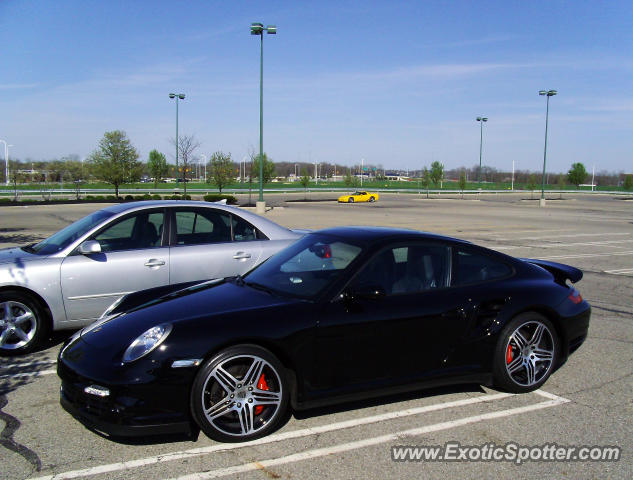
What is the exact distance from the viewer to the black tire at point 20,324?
545 cm

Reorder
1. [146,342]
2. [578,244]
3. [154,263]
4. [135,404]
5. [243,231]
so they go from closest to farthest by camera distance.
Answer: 1. [135,404]
2. [146,342]
3. [154,263]
4. [243,231]
5. [578,244]

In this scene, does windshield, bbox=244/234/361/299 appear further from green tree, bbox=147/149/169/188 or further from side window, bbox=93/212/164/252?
green tree, bbox=147/149/169/188

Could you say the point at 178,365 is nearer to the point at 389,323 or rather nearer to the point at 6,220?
the point at 389,323

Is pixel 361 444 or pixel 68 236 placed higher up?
pixel 68 236

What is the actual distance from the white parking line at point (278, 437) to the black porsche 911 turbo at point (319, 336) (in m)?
0.09

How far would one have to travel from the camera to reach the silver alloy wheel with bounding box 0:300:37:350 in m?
5.45

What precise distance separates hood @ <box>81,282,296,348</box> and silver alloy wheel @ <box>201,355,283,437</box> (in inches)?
14.6

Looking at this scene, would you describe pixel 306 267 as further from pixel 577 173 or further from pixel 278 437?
pixel 577 173

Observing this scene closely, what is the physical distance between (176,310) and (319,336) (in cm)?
103

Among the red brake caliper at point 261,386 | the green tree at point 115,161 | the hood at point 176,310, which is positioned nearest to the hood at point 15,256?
the hood at point 176,310

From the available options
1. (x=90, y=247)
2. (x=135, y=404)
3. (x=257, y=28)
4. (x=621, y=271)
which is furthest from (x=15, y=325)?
(x=257, y=28)

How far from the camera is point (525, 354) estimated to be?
4.62 metres

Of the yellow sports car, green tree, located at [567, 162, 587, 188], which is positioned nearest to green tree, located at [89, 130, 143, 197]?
the yellow sports car

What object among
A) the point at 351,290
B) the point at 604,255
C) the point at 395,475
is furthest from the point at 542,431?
the point at 604,255
